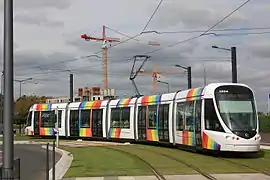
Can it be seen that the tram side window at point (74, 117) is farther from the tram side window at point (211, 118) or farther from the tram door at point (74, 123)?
the tram side window at point (211, 118)

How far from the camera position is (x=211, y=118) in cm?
2412

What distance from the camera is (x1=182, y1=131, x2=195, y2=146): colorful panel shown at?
26.3 m

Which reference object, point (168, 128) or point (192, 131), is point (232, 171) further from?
point (168, 128)

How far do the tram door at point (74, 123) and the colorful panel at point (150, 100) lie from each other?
10.5m

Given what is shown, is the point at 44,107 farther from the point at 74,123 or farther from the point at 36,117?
the point at 74,123

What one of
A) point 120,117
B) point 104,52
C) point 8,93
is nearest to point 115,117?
point 120,117

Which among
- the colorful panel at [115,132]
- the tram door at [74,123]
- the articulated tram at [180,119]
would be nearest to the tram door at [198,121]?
the articulated tram at [180,119]

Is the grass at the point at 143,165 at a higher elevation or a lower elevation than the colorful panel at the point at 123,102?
lower

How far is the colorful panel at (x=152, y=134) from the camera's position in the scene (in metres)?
33.1

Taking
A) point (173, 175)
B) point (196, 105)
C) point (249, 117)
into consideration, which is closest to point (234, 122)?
point (249, 117)

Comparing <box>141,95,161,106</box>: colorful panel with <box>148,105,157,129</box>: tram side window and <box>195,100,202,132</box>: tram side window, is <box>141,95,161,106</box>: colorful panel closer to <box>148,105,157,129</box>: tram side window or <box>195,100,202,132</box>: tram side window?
<box>148,105,157,129</box>: tram side window

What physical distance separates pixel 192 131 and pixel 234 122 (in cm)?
313

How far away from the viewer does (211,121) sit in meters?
24.1

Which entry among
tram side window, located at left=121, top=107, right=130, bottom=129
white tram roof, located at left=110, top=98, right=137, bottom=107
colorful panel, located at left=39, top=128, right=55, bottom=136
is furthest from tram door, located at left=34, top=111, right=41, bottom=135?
tram side window, located at left=121, top=107, right=130, bottom=129
